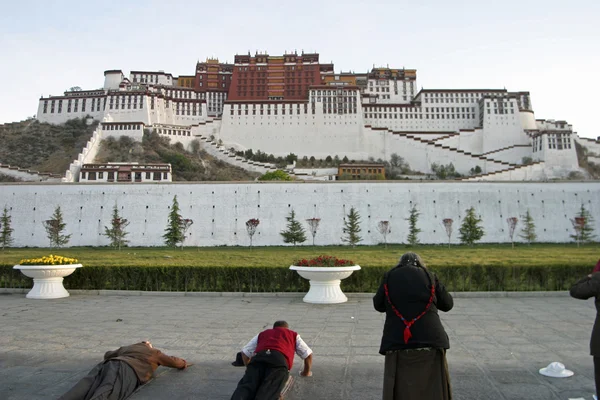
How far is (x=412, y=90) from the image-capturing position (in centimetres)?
7438

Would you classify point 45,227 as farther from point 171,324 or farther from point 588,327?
point 588,327

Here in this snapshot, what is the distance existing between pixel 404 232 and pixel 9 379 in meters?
29.5

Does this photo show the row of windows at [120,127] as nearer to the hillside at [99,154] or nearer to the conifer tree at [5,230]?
the hillside at [99,154]

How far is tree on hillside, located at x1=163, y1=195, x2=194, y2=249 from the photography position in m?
30.0

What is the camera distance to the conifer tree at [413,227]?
31.3 m

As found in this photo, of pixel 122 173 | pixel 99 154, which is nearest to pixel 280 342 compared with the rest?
pixel 122 173

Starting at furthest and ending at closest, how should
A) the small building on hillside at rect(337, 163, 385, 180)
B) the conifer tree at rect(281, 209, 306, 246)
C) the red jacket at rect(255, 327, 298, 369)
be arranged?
the small building on hillside at rect(337, 163, 385, 180) < the conifer tree at rect(281, 209, 306, 246) < the red jacket at rect(255, 327, 298, 369)

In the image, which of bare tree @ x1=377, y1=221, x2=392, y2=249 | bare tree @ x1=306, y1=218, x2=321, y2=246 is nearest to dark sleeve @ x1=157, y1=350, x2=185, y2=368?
bare tree @ x1=306, y1=218, x2=321, y2=246

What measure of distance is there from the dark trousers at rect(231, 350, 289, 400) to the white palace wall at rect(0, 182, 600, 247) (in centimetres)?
2806

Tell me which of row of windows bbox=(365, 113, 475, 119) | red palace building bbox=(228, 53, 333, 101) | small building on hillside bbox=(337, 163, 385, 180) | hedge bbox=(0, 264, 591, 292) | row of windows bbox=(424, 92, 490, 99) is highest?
red palace building bbox=(228, 53, 333, 101)

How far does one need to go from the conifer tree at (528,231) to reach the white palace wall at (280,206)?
0.72 m

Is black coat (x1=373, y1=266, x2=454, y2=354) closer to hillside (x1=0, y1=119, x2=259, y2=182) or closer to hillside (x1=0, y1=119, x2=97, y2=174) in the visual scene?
hillside (x1=0, y1=119, x2=259, y2=182)

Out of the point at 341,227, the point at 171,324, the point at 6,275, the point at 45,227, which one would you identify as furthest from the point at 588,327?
the point at 45,227

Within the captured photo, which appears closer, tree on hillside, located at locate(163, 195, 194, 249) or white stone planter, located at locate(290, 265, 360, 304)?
white stone planter, located at locate(290, 265, 360, 304)
